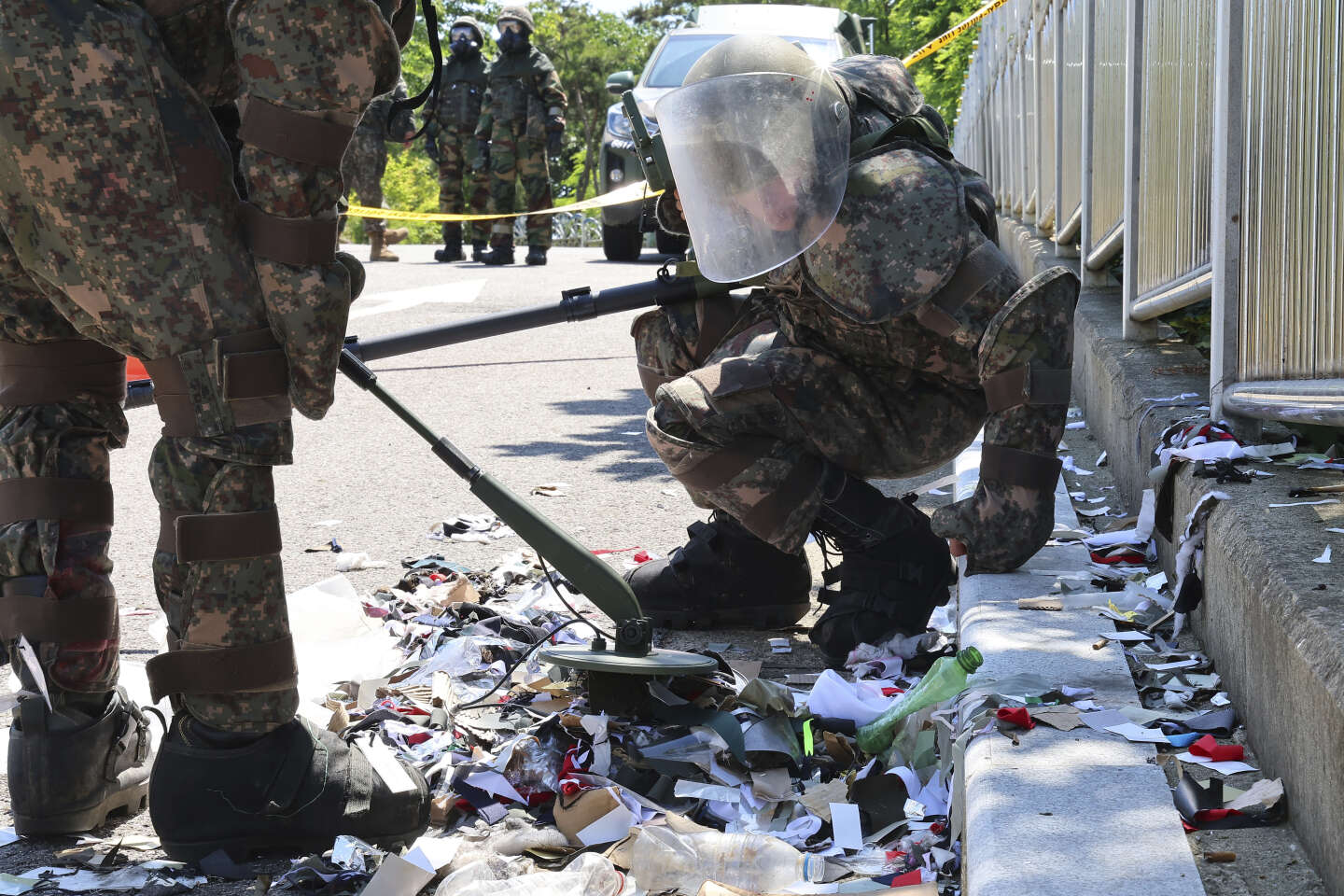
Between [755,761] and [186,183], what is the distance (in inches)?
53.2

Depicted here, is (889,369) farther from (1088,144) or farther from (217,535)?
(1088,144)

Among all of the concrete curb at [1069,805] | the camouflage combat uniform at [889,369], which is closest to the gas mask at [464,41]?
the camouflage combat uniform at [889,369]

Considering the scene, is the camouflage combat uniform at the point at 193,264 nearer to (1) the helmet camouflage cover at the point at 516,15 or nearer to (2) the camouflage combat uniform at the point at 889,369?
(2) the camouflage combat uniform at the point at 889,369

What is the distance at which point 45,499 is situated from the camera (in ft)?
7.65

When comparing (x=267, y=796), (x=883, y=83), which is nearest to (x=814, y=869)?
(x=267, y=796)

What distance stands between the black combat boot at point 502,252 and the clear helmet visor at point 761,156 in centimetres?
1121


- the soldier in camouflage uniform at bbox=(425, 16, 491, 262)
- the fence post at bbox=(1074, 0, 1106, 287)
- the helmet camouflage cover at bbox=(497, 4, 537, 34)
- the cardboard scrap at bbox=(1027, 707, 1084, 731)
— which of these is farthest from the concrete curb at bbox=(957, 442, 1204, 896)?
the soldier in camouflage uniform at bbox=(425, 16, 491, 262)

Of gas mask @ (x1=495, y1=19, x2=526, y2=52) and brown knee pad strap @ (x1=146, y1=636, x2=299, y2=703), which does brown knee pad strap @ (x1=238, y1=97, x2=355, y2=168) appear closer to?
brown knee pad strap @ (x1=146, y1=636, x2=299, y2=703)

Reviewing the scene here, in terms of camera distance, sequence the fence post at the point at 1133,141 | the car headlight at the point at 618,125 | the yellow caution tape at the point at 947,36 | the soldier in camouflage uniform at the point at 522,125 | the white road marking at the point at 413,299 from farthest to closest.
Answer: the soldier in camouflage uniform at the point at 522,125 → the car headlight at the point at 618,125 → the white road marking at the point at 413,299 → the yellow caution tape at the point at 947,36 → the fence post at the point at 1133,141

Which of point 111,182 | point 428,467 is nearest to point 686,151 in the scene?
point 111,182

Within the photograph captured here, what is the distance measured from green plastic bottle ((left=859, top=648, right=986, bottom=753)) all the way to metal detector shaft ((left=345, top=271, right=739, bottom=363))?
132cm

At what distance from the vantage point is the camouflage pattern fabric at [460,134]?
15.2 metres

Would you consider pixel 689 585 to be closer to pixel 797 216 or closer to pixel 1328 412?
pixel 797 216

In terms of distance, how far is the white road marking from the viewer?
9.37 m
